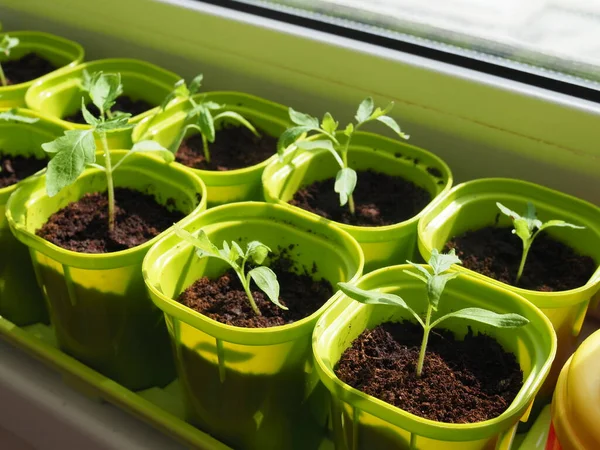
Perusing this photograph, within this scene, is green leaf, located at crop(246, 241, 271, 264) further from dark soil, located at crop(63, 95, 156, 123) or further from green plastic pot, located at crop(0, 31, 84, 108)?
green plastic pot, located at crop(0, 31, 84, 108)

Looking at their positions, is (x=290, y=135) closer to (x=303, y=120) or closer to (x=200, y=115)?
(x=303, y=120)

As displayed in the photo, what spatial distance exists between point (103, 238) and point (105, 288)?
0.09m

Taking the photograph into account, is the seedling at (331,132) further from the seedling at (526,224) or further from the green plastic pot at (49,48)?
the green plastic pot at (49,48)

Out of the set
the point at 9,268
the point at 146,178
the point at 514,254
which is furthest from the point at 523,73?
the point at 9,268

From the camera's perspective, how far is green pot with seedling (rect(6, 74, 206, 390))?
78 cm

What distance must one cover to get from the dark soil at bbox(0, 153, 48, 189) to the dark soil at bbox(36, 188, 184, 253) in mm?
139

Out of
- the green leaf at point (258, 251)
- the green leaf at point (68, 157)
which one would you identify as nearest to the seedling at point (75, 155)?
the green leaf at point (68, 157)

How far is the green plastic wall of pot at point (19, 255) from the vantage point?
2.96ft

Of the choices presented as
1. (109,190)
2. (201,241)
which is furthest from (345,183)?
(109,190)

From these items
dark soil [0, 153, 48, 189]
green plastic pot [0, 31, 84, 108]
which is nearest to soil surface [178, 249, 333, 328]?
dark soil [0, 153, 48, 189]

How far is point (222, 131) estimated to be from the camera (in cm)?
110

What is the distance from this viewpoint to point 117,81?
91 centimetres

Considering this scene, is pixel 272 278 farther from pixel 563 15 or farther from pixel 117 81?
pixel 563 15

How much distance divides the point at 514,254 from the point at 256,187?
1.18 feet
